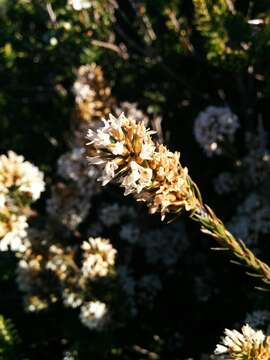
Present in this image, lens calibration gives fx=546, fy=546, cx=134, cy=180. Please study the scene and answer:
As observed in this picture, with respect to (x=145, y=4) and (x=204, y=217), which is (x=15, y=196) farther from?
(x=145, y=4)

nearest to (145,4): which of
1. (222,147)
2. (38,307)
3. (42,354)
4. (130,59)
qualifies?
(130,59)

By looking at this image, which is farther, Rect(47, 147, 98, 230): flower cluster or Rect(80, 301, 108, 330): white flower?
Rect(47, 147, 98, 230): flower cluster

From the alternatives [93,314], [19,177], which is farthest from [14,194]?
[93,314]

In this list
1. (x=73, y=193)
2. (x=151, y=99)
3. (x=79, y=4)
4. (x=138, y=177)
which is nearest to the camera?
(x=138, y=177)

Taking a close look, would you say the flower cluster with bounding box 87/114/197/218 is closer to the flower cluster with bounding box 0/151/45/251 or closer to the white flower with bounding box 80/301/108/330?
the flower cluster with bounding box 0/151/45/251

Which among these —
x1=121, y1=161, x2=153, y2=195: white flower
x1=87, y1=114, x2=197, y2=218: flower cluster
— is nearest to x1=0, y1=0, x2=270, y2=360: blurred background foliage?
x1=87, y1=114, x2=197, y2=218: flower cluster

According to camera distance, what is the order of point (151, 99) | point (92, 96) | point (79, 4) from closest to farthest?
point (79, 4)
point (92, 96)
point (151, 99)

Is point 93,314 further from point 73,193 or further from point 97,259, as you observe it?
point 73,193
